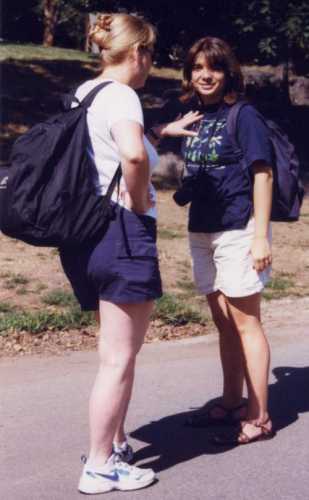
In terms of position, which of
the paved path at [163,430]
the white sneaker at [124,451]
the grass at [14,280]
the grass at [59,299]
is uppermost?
the white sneaker at [124,451]

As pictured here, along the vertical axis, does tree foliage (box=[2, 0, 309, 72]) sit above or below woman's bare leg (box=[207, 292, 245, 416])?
above

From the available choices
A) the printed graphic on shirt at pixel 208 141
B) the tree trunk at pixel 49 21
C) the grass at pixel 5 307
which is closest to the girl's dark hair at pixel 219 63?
the printed graphic on shirt at pixel 208 141

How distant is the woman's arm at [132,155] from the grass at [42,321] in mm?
2592

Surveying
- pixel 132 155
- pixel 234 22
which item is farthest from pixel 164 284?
pixel 234 22

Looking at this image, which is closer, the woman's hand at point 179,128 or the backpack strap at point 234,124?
the woman's hand at point 179,128

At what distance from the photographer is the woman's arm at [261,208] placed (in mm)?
3992

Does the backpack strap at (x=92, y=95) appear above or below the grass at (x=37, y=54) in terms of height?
above

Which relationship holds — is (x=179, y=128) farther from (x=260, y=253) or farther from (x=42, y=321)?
(x=42, y=321)

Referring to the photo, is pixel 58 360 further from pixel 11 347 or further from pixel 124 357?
pixel 124 357

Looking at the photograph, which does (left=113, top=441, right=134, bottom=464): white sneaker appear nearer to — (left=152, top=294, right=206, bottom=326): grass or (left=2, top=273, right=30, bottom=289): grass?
(left=152, top=294, right=206, bottom=326): grass

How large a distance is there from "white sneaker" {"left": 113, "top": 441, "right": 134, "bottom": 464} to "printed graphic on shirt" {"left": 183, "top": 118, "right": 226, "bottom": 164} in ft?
4.26

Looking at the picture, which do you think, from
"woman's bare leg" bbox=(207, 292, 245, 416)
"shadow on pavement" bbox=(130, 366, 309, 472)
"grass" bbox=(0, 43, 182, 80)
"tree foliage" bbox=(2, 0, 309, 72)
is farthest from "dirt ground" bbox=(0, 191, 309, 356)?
"grass" bbox=(0, 43, 182, 80)

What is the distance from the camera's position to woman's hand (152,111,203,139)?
3939 mm

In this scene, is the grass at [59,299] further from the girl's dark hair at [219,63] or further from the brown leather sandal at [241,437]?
the girl's dark hair at [219,63]
